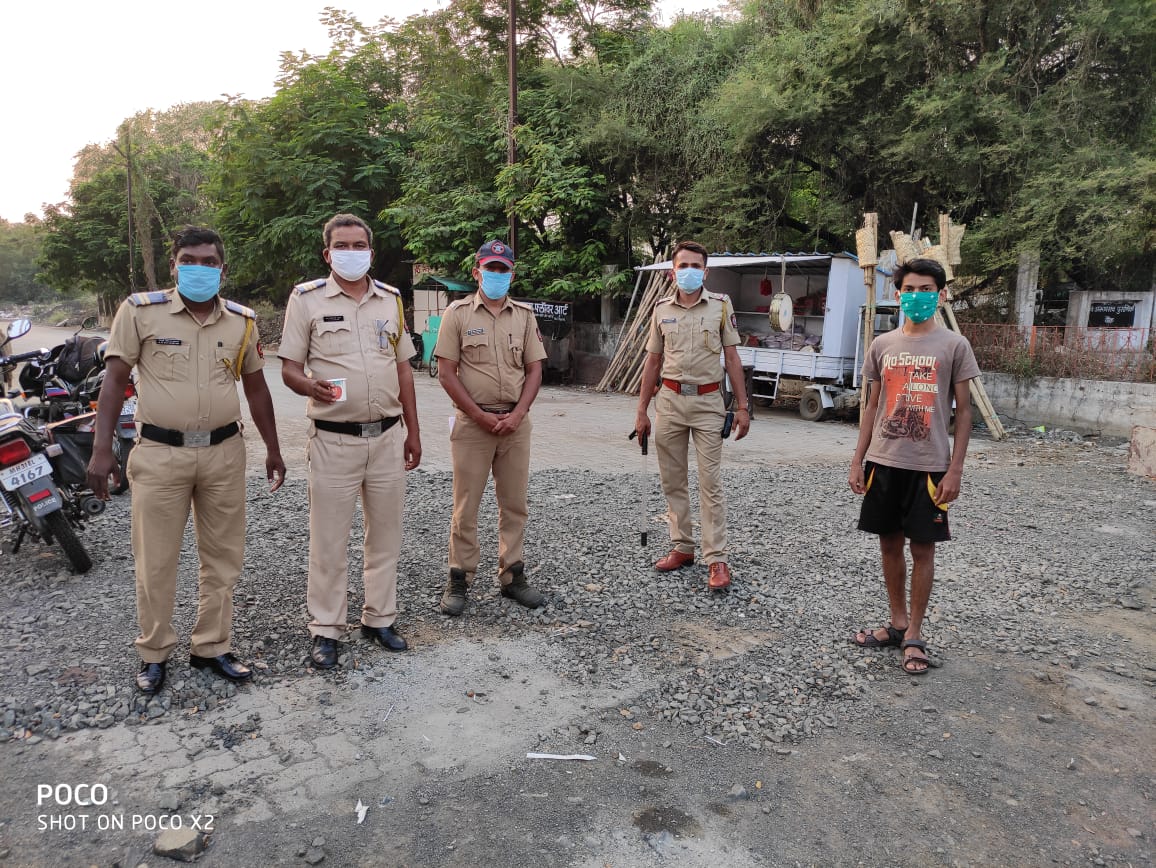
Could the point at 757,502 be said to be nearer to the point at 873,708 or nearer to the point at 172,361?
the point at 873,708

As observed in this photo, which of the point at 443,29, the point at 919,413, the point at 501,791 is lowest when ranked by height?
the point at 501,791

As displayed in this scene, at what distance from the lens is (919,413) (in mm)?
3508

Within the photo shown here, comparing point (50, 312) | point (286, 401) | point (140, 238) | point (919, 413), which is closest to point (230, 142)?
point (286, 401)

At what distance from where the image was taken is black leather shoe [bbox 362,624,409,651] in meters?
3.63

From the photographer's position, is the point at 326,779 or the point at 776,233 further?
the point at 776,233

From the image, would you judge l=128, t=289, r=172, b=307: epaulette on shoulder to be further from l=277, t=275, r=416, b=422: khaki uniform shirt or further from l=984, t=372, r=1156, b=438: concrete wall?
l=984, t=372, r=1156, b=438: concrete wall

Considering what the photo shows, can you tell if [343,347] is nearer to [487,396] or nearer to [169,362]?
[169,362]

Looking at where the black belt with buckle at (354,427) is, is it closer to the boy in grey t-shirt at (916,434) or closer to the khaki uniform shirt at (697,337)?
the khaki uniform shirt at (697,337)

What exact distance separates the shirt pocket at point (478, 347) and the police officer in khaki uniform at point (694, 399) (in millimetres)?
948

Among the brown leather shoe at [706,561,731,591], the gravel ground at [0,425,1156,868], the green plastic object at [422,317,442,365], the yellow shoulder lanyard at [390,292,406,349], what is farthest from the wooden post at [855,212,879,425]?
the green plastic object at [422,317,442,365]

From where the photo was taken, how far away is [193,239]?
3150 mm

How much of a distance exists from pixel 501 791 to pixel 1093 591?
393 cm

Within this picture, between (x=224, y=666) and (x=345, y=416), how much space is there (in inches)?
45.5

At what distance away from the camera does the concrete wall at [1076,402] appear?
10.3 metres
